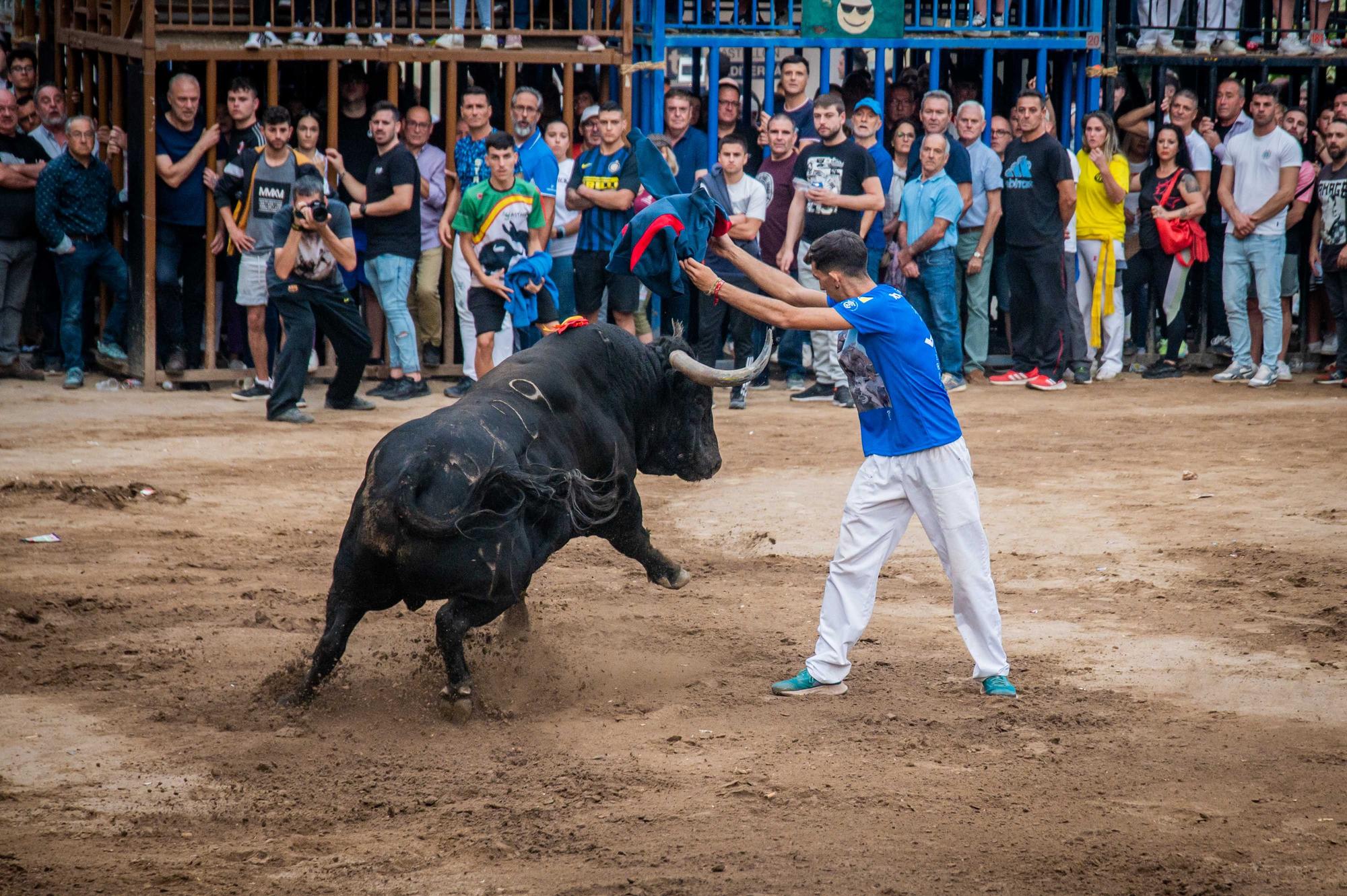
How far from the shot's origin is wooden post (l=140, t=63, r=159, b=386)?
41.0 feet

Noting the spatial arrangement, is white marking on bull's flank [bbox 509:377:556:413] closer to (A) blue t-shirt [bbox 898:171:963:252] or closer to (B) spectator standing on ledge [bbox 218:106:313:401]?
(B) spectator standing on ledge [bbox 218:106:313:401]

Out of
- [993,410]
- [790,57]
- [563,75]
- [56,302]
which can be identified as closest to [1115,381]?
[993,410]

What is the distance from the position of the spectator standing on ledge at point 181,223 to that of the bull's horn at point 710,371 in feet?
22.1

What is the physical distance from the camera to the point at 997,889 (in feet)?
14.6

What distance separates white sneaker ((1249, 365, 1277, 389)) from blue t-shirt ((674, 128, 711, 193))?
507 cm

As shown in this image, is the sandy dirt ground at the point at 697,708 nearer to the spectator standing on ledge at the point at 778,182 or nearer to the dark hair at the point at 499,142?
the dark hair at the point at 499,142

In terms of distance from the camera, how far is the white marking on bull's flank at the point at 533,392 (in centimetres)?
623

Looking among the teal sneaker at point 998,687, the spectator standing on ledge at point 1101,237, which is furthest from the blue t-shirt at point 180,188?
the teal sneaker at point 998,687

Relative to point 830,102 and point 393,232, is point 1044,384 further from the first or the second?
point 393,232

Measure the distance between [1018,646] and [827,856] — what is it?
2.44m

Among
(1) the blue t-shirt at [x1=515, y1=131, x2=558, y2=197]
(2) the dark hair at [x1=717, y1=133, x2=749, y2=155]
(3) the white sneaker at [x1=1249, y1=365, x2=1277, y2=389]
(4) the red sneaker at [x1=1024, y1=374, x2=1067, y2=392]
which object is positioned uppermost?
(2) the dark hair at [x1=717, y1=133, x2=749, y2=155]

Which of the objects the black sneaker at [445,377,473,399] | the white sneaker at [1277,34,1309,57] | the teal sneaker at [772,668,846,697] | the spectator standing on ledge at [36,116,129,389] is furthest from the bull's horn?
the white sneaker at [1277,34,1309,57]

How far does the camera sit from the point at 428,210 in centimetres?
1311

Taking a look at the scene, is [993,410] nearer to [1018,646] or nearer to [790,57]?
[790,57]
